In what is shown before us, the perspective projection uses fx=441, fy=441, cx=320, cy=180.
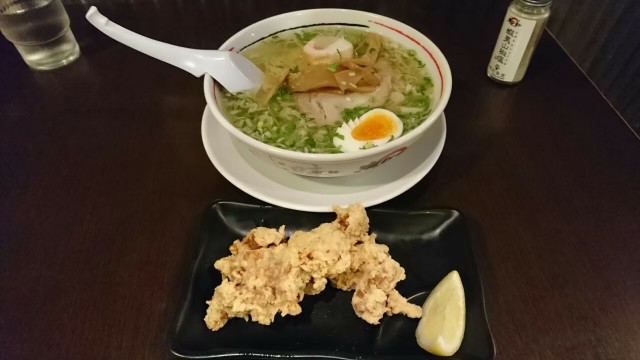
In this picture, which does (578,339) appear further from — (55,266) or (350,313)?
(55,266)

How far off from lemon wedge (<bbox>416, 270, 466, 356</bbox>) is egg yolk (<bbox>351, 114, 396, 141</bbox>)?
0.47 m

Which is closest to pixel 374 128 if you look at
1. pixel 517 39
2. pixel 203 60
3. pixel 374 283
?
pixel 374 283

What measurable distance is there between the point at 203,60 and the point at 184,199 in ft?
1.51

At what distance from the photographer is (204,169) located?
154cm

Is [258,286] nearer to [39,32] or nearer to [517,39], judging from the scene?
[517,39]

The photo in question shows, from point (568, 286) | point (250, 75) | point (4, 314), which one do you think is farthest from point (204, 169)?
point (568, 286)

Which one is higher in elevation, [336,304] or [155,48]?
[155,48]

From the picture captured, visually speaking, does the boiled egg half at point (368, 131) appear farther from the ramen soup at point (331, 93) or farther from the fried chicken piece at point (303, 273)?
the fried chicken piece at point (303, 273)

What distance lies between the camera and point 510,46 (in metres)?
1.72

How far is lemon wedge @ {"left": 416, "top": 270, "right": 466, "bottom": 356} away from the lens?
1032 mm

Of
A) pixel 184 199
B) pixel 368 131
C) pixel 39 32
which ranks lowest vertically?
pixel 184 199

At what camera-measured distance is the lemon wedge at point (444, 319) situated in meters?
1.03

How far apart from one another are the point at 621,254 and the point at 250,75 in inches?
50.5

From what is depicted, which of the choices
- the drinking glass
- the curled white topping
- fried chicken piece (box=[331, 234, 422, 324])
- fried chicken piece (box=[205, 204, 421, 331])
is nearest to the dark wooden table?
the drinking glass
